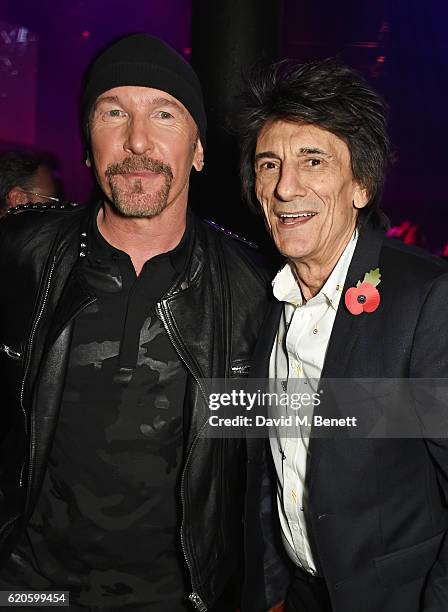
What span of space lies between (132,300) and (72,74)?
6.05 m

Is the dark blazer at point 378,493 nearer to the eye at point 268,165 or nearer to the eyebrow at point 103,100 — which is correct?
the eye at point 268,165

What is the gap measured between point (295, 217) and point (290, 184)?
0.09 m

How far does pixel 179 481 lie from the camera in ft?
6.31

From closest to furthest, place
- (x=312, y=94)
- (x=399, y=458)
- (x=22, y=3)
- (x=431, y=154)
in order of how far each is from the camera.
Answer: (x=399, y=458) < (x=312, y=94) < (x=22, y=3) < (x=431, y=154)

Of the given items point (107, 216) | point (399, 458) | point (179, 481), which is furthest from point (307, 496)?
point (107, 216)

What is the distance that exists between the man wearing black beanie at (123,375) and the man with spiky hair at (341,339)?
0.61ft

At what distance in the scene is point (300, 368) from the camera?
1803 millimetres

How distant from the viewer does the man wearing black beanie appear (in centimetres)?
188

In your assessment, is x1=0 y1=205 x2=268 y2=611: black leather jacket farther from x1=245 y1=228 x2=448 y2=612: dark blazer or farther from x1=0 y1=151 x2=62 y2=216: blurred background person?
x1=0 y1=151 x2=62 y2=216: blurred background person

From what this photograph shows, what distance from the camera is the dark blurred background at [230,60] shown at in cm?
316

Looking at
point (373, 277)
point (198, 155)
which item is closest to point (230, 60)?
point (198, 155)

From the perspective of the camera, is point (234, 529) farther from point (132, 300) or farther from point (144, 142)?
point (144, 142)

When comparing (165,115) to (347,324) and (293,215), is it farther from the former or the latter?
(347,324)

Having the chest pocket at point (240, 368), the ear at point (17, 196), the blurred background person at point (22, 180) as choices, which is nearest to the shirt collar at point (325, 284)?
the chest pocket at point (240, 368)
